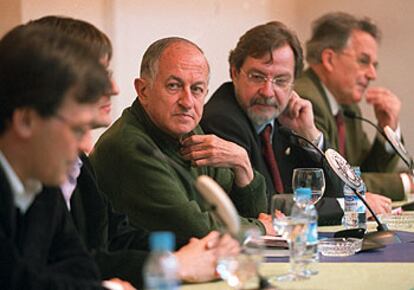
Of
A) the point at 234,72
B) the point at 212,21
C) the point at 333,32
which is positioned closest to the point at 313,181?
the point at 234,72

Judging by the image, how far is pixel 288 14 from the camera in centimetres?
578

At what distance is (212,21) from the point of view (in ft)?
15.9

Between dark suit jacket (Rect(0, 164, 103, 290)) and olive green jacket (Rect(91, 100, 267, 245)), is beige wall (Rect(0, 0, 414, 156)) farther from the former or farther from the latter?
dark suit jacket (Rect(0, 164, 103, 290))

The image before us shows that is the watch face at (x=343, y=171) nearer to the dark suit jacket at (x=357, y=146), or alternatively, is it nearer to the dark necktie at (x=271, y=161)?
the dark necktie at (x=271, y=161)

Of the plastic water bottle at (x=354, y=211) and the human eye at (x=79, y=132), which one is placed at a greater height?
the human eye at (x=79, y=132)

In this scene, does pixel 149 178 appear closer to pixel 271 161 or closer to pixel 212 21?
pixel 271 161

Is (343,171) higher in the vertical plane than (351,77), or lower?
lower

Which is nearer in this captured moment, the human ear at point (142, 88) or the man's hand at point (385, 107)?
the human ear at point (142, 88)

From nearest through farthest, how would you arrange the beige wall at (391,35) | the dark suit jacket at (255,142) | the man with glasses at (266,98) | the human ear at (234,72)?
the dark suit jacket at (255,142)
the man with glasses at (266,98)
the human ear at (234,72)
the beige wall at (391,35)

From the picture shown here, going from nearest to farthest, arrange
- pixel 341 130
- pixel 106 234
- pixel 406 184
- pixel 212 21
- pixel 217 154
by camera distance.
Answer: pixel 106 234 < pixel 217 154 < pixel 406 184 < pixel 341 130 < pixel 212 21

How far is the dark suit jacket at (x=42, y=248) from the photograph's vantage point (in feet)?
5.80

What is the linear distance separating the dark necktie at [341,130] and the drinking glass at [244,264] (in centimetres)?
242

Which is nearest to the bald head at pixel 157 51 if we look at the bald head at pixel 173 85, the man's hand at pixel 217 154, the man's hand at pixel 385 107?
the bald head at pixel 173 85

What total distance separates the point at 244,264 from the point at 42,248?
0.42m
